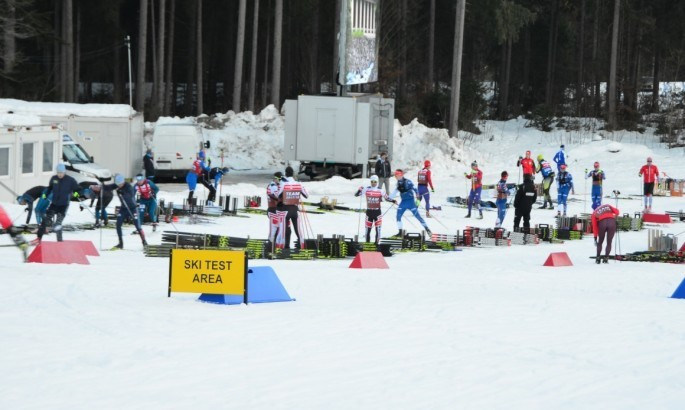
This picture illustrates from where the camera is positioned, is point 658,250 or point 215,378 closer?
point 215,378

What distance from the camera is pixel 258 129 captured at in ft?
158

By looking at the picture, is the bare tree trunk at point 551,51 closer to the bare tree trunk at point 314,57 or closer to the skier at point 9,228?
the bare tree trunk at point 314,57

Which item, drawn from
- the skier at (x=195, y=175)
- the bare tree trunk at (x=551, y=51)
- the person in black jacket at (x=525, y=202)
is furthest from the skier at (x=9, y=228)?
the bare tree trunk at (x=551, y=51)

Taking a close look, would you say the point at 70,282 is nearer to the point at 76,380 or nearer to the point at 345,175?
the point at 76,380

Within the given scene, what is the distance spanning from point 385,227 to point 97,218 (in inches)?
290

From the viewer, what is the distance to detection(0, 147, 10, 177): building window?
28.5 m

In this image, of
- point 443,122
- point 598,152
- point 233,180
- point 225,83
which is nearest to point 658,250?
point 233,180

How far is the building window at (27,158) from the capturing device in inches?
1155

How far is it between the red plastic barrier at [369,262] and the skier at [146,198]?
619 cm

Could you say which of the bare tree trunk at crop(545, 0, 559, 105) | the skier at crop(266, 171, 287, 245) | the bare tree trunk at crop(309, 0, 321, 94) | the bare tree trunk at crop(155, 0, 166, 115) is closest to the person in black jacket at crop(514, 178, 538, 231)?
the skier at crop(266, 171, 287, 245)

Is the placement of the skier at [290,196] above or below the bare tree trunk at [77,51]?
below

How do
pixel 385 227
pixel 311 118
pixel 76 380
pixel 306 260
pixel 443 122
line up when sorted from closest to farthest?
pixel 76 380, pixel 306 260, pixel 385 227, pixel 311 118, pixel 443 122

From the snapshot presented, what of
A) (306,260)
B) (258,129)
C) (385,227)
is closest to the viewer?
(306,260)

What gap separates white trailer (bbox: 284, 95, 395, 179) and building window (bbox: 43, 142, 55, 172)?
11.2m
